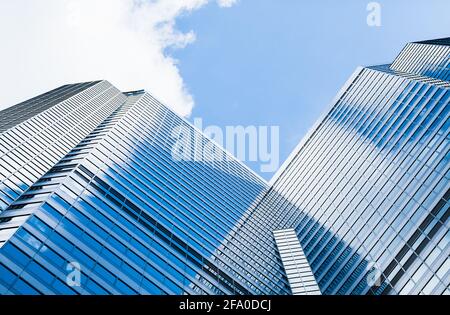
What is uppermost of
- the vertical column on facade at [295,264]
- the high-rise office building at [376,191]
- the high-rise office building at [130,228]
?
the high-rise office building at [376,191]

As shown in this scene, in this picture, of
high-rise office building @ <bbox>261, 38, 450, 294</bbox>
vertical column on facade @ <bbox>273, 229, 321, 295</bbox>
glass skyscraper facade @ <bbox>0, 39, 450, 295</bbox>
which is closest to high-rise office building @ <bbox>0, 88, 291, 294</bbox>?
glass skyscraper facade @ <bbox>0, 39, 450, 295</bbox>

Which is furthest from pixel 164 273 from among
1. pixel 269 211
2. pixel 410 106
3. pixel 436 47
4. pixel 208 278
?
pixel 436 47

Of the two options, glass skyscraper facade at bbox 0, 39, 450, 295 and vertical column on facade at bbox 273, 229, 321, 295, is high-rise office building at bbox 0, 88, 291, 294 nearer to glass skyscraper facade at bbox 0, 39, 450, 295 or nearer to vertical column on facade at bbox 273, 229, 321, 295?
glass skyscraper facade at bbox 0, 39, 450, 295

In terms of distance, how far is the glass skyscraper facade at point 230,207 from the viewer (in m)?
30.1

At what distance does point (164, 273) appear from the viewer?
34656 millimetres

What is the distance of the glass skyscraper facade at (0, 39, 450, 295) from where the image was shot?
98.9ft

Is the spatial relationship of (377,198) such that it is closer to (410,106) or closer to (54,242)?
(410,106)

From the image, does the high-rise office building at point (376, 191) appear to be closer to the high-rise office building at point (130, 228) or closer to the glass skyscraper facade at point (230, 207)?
the glass skyscraper facade at point (230, 207)

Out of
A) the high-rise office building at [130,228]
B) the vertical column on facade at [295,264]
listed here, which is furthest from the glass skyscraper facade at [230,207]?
the vertical column on facade at [295,264]

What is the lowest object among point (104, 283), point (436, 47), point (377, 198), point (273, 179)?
point (104, 283)

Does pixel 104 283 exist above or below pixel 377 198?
below
